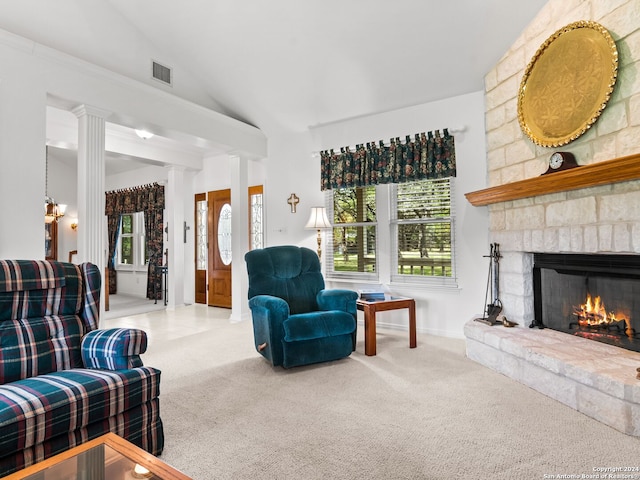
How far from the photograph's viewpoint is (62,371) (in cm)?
195

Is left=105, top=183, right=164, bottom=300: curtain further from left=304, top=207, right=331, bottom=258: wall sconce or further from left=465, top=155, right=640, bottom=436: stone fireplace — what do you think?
left=465, top=155, right=640, bottom=436: stone fireplace

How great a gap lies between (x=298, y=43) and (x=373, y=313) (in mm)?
2863

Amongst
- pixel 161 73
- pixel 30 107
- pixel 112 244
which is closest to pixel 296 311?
pixel 30 107

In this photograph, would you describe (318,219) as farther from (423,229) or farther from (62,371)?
(62,371)

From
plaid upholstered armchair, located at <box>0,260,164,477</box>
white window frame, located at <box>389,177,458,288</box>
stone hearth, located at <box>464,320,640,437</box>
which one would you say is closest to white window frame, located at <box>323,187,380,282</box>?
white window frame, located at <box>389,177,458,288</box>

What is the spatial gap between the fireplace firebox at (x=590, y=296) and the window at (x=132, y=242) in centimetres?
731

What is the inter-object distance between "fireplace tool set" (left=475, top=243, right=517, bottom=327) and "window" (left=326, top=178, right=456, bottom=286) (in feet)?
1.46

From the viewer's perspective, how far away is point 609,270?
2.83 meters

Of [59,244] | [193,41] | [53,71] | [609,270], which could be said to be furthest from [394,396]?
[59,244]

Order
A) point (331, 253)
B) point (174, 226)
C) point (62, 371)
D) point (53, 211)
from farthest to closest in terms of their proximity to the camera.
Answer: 1. point (53, 211)
2. point (174, 226)
3. point (331, 253)
4. point (62, 371)

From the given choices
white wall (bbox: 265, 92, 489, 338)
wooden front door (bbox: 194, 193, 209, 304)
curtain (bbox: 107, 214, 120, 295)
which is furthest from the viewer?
curtain (bbox: 107, 214, 120, 295)

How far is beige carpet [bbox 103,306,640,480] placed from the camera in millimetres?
1810

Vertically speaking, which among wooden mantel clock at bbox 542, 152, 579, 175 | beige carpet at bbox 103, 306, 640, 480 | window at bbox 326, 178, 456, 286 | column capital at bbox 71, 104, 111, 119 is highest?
column capital at bbox 71, 104, 111, 119

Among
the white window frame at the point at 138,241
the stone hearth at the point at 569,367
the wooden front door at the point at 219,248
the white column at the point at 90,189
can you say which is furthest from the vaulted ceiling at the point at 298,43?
the white window frame at the point at 138,241
